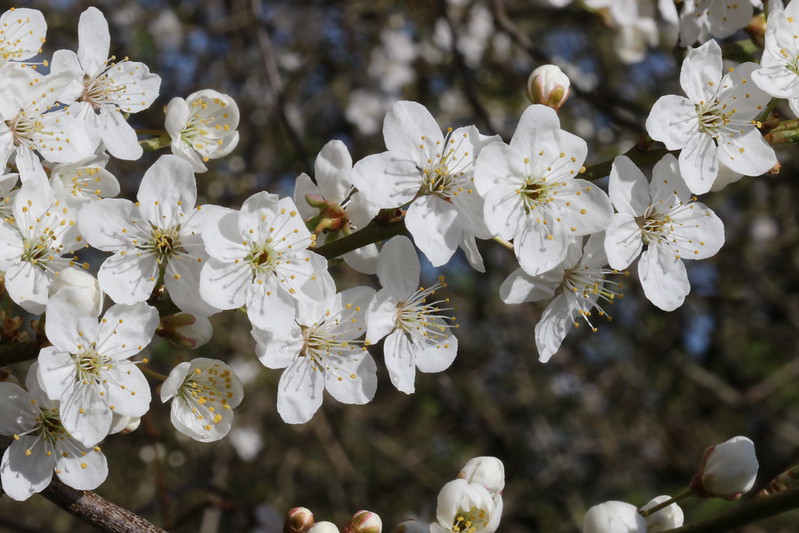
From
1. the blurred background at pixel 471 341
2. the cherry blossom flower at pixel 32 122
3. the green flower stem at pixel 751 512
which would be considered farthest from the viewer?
the blurred background at pixel 471 341

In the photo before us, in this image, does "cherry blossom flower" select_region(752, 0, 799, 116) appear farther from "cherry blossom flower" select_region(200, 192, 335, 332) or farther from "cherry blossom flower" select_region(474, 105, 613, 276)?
"cherry blossom flower" select_region(200, 192, 335, 332)

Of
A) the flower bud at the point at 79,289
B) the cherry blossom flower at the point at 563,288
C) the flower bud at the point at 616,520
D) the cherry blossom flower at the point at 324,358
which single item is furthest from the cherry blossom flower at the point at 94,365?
the flower bud at the point at 616,520

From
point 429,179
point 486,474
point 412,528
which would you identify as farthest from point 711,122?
point 412,528

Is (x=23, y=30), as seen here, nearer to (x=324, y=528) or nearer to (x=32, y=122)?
(x=32, y=122)

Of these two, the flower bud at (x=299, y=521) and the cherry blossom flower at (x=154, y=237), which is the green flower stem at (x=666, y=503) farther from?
the cherry blossom flower at (x=154, y=237)

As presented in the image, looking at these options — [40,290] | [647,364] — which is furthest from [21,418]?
[647,364]

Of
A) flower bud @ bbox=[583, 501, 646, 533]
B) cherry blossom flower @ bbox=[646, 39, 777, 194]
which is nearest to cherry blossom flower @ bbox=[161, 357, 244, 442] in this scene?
flower bud @ bbox=[583, 501, 646, 533]
